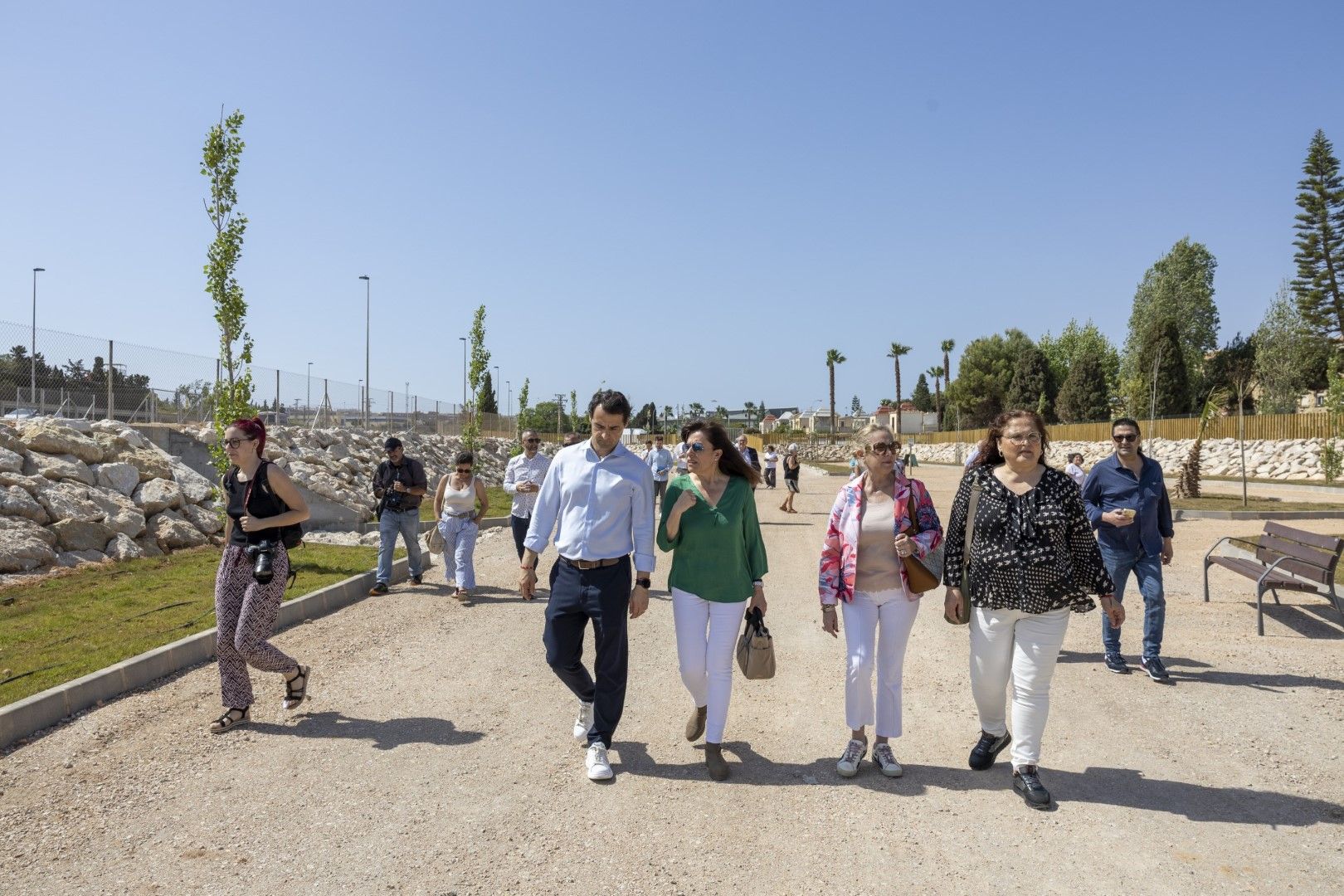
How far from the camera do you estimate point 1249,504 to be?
2161cm

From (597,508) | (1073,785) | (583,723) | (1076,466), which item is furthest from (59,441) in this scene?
(1076,466)

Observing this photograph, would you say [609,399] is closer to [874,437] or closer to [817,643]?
[874,437]

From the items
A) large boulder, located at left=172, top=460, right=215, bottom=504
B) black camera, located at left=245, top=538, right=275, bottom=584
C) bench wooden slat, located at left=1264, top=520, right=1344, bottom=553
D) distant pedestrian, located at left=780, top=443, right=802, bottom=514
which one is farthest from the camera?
distant pedestrian, located at left=780, top=443, right=802, bottom=514

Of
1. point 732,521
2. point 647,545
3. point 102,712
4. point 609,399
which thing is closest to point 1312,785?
point 732,521

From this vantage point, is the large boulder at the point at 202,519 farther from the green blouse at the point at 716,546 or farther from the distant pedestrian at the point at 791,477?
the distant pedestrian at the point at 791,477

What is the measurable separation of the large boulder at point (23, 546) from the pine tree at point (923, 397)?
4832 inches

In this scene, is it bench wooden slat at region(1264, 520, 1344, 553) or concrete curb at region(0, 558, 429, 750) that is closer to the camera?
concrete curb at region(0, 558, 429, 750)

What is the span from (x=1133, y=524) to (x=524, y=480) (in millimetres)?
6039

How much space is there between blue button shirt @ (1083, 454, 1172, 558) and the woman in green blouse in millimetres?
3272

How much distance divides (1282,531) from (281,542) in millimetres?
9453

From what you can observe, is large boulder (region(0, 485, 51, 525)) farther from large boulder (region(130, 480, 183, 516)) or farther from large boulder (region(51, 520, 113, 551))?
large boulder (region(130, 480, 183, 516))

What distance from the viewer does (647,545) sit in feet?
15.3

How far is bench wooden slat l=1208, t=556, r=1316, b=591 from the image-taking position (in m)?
8.07

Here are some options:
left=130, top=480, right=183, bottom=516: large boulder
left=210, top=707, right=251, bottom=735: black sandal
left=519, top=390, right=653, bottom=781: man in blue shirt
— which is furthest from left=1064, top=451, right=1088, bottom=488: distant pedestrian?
left=130, top=480, right=183, bottom=516: large boulder
